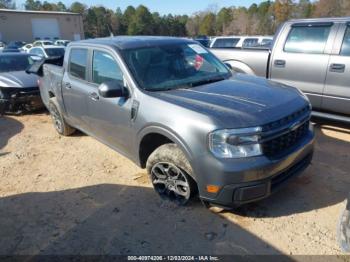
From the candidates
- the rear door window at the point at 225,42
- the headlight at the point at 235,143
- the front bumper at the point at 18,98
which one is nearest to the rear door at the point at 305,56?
the headlight at the point at 235,143

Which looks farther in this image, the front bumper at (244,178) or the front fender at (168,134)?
the front fender at (168,134)

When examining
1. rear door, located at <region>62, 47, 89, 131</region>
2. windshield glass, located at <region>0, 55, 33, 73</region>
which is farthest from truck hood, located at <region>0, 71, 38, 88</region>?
rear door, located at <region>62, 47, 89, 131</region>

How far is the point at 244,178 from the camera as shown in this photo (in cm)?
291

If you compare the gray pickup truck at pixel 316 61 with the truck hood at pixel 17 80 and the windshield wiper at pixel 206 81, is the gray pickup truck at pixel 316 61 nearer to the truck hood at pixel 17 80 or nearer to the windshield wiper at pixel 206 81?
the windshield wiper at pixel 206 81

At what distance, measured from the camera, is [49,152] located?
5.55 meters

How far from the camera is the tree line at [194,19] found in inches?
1982

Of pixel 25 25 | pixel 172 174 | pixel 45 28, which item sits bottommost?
pixel 172 174

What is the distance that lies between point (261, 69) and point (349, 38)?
1.55m

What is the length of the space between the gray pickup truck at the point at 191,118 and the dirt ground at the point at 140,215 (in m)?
0.33

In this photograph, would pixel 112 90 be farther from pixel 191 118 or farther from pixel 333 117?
pixel 333 117

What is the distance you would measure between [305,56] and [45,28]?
4978cm

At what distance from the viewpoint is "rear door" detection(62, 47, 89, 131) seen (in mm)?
4641

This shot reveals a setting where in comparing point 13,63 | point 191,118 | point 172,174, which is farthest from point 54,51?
A: point 191,118

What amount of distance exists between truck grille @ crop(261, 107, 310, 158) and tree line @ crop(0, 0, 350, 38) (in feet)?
156
